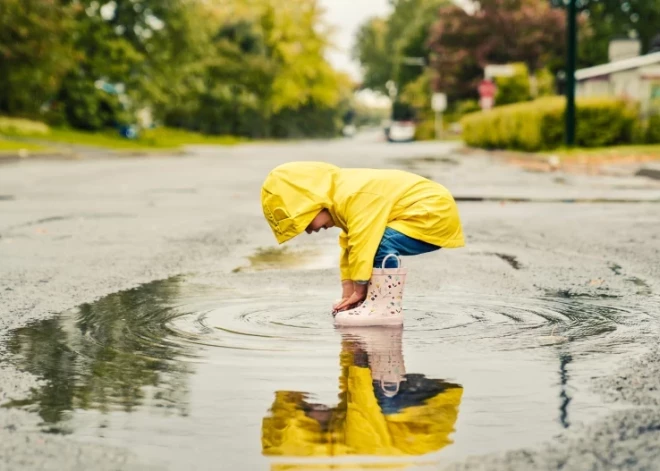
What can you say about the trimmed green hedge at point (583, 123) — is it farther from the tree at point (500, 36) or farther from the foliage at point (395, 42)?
the foliage at point (395, 42)

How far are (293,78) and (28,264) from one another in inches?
3186

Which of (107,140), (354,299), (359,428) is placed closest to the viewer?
(359,428)

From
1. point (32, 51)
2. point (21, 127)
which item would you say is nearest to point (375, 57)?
point (21, 127)

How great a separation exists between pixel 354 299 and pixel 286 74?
82.6 m

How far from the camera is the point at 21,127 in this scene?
47969 mm

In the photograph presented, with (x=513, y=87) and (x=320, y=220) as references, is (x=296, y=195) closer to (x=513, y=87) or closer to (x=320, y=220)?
(x=320, y=220)

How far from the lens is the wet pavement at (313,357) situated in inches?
162

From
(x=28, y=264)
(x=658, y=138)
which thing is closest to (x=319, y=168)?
(x=28, y=264)

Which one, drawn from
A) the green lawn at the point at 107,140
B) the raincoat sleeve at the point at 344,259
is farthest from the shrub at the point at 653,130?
the raincoat sleeve at the point at 344,259

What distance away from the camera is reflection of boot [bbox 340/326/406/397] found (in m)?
5.18

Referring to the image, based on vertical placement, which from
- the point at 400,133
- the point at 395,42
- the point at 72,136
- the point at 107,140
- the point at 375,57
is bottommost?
the point at 400,133

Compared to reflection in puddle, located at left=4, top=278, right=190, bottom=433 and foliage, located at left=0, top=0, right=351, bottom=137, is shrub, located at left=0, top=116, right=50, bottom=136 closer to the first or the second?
foliage, located at left=0, top=0, right=351, bottom=137

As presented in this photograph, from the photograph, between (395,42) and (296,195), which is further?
(395,42)

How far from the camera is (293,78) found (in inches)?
3538
